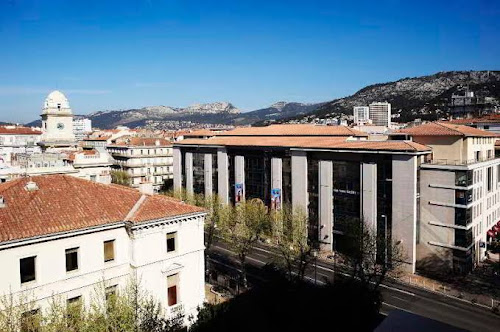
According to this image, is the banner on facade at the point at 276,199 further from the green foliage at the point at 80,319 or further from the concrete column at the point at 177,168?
the green foliage at the point at 80,319

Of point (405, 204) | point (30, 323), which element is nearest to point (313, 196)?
point (405, 204)

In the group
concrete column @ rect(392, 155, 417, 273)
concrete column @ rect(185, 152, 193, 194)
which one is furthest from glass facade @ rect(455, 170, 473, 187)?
concrete column @ rect(185, 152, 193, 194)

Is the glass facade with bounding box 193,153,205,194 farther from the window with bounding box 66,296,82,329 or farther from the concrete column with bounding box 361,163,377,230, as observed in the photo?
the window with bounding box 66,296,82,329

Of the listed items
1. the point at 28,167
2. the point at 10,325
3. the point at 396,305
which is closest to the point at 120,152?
the point at 28,167

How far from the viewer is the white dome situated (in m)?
75.8

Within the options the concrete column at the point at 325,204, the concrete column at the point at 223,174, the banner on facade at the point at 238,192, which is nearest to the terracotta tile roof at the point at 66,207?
the concrete column at the point at 325,204

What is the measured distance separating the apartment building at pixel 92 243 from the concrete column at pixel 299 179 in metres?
31.2

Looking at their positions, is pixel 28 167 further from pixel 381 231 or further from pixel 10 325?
pixel 381 231

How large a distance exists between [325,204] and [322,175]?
413cm

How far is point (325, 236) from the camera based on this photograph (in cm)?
5834

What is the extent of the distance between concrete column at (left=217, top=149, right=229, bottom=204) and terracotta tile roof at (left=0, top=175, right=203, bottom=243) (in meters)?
41.9

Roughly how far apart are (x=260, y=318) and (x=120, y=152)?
296ft

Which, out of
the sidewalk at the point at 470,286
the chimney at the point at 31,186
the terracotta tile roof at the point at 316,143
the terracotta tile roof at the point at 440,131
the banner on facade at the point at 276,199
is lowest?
the sidewalk at the point at 470,286

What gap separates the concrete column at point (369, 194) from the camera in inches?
2044
